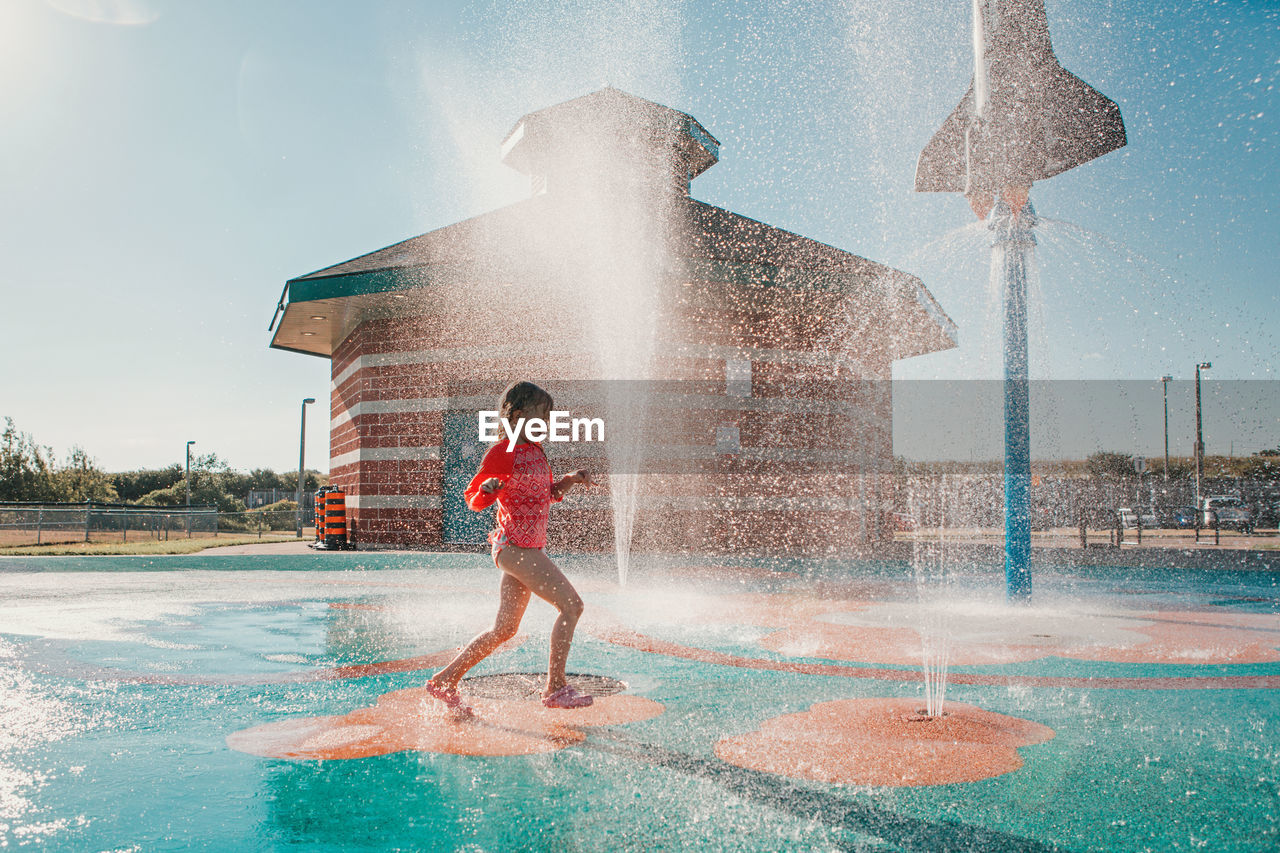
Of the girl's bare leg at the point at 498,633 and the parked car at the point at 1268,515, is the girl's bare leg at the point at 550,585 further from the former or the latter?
the parked car at the point at 1268,515

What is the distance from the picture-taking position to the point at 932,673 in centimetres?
512

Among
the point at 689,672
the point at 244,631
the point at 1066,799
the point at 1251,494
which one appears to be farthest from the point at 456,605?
the point at 1251,494

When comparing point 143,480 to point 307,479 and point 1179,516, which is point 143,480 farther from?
point 1179,516

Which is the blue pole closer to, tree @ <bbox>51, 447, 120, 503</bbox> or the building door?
the building door

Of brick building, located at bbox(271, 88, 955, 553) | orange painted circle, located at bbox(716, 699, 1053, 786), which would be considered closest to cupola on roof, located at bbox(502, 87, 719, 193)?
brick building, located at bbox(271, 88, 955, 553)

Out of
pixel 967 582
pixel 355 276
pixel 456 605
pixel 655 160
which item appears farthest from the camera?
pixel 655 160

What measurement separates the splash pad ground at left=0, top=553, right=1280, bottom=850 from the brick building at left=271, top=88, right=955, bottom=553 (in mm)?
8896

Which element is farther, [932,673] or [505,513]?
[932,673]

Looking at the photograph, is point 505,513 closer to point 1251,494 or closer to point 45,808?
point 45,808

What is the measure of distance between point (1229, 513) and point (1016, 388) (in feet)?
97.3

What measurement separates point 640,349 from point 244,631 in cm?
1105

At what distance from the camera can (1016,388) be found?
784cm

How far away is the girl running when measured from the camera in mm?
3934

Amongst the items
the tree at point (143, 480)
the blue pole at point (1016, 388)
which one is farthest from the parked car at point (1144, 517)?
the tree at point (143, 480)
